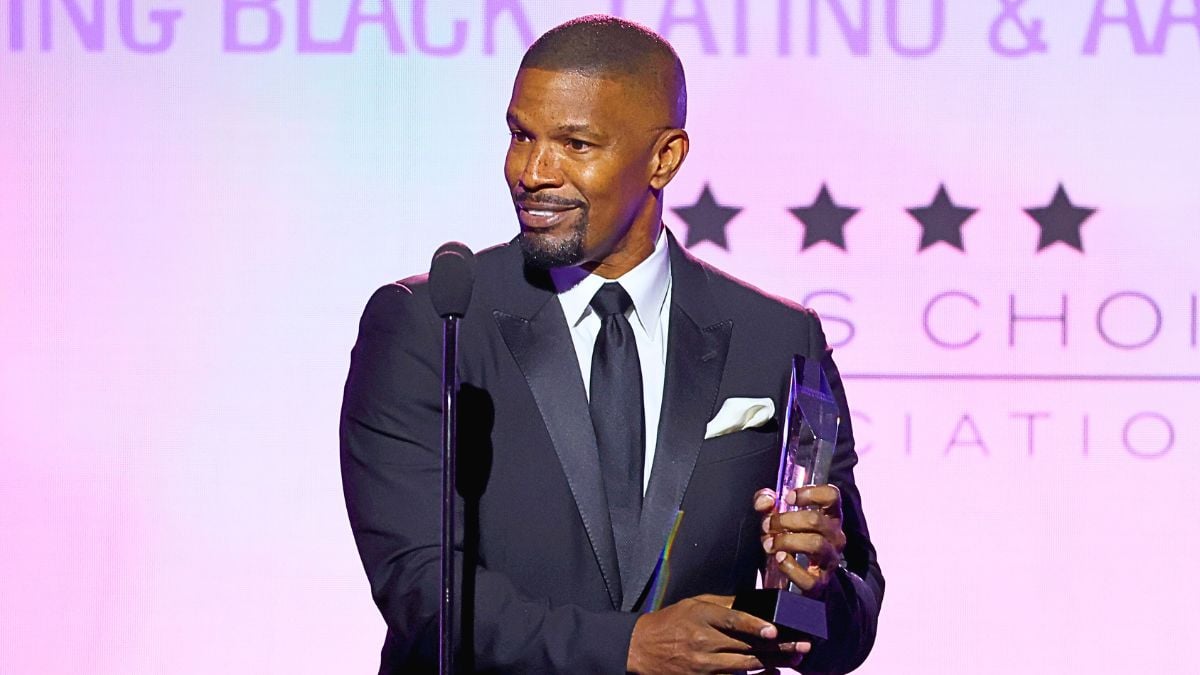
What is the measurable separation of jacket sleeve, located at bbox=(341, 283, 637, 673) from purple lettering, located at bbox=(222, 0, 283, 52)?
1322 millimetres

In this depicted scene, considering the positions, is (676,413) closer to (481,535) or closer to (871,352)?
(481,535)

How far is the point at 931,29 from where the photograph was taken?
3.52 metres

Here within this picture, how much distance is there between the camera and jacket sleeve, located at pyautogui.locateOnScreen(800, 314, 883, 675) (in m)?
2.26

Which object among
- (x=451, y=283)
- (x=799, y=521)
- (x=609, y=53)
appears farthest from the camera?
(x=609, y=53)

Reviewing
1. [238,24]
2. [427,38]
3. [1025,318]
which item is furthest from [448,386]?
[1025,318]

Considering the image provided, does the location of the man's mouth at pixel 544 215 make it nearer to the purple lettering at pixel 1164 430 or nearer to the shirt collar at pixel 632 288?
the shirt collar at pixel 632 288

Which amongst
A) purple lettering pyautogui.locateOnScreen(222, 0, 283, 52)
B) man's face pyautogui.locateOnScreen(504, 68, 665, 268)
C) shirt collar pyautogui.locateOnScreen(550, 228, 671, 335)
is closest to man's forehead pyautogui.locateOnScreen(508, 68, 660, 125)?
man's face pyautogui.locateOnScreen(504, 68, 665, 268)

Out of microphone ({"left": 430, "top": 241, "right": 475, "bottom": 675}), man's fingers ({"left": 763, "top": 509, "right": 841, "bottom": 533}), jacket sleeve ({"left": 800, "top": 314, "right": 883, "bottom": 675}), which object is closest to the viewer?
microphone ({"left": 430, "top": 241, "right": 475, "bottom": 675})

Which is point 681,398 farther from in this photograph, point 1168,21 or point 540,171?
point 1168,21

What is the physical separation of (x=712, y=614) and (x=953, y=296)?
1.68 m

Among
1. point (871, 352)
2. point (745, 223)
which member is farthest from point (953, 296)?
point (745, 223)

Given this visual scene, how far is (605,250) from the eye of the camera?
2.36 m

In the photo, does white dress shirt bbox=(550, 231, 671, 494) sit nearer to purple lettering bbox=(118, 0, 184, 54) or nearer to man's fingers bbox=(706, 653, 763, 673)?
man's fingers bbox=(706, 653, 763, 673)

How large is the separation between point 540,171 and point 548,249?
105mm
